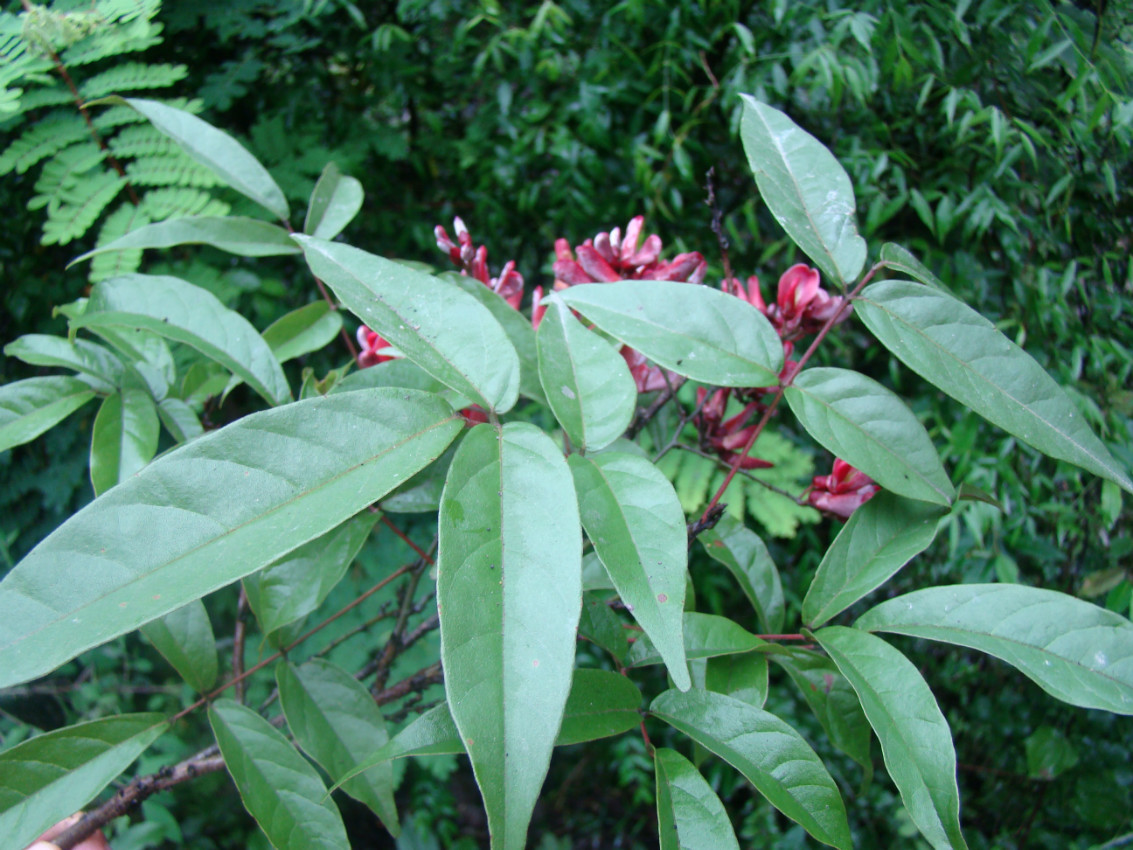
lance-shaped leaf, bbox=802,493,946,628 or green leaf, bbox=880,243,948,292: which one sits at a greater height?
green leaf, bbox=880,243,948,292

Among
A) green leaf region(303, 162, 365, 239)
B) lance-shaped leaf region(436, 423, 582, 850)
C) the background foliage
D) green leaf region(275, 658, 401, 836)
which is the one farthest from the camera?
the background foliage

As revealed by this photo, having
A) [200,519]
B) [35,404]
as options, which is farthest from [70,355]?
[200,519]

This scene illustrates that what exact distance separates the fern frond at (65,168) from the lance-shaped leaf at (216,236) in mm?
537

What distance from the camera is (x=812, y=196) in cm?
44

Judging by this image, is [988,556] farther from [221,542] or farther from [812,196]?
[221,542]

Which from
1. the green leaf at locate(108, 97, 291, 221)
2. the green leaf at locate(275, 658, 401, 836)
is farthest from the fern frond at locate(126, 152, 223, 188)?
the green leaf at locate(275, 658, 401, 836)

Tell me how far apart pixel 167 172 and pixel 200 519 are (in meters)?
0.90

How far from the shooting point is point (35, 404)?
0.50 meters

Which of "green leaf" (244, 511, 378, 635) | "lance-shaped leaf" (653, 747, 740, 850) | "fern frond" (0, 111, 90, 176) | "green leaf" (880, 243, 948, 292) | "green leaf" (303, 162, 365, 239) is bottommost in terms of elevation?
"lance-shaped leaf" (653, 747, 740, 850)

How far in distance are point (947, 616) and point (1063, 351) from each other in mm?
958

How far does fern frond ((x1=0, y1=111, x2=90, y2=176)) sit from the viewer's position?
0.91 meters

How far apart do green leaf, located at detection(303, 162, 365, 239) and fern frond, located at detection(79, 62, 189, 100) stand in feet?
1.86

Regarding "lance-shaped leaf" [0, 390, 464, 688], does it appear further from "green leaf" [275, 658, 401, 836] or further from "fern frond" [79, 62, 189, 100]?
"fern frond" [79, 62, 189, 100]

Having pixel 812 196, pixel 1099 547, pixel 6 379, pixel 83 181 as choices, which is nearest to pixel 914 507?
pixel 812 196
